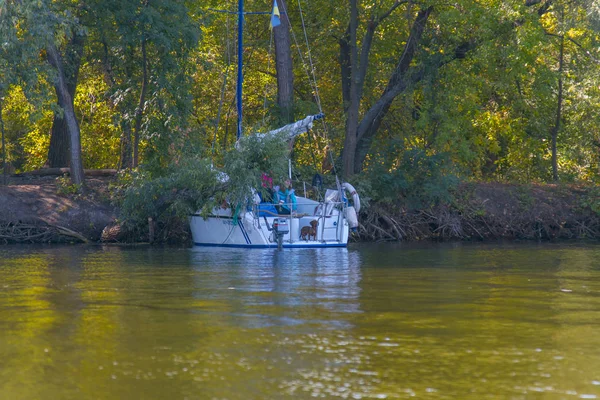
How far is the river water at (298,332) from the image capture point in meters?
7.98

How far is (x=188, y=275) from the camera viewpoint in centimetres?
1725

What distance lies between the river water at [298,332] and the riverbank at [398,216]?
818 cm

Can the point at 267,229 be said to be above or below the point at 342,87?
below

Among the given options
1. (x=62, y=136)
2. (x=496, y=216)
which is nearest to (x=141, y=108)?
(x=62, y=136)

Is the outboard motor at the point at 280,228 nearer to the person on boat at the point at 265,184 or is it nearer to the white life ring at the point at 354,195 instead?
the person on boat at the point at 265,184

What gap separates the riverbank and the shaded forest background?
80 centimetres

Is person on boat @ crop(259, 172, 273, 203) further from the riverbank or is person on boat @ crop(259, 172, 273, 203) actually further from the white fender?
the riverbank

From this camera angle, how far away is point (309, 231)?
25.1 meters

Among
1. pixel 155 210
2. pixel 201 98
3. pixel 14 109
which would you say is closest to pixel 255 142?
pixel 155 210

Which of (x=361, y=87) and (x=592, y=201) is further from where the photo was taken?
(x=592, y=201)

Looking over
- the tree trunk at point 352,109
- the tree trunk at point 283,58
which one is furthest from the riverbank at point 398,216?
the tree trunk at point 283,58

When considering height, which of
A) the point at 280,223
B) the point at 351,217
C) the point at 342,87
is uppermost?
the point at 342,87

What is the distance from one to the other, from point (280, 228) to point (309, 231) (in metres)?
0.80

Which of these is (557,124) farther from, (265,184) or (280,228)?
(280,228)
